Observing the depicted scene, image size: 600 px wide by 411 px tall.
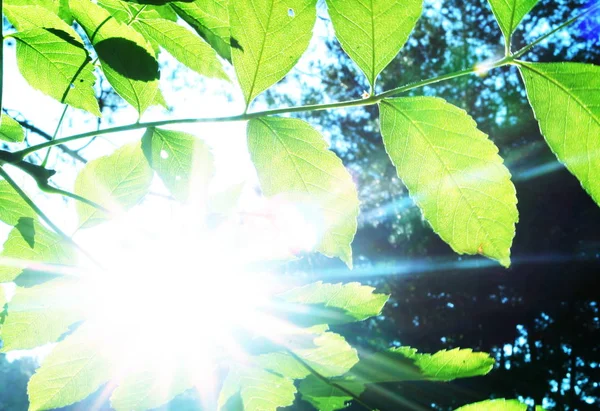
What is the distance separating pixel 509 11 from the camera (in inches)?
22.7

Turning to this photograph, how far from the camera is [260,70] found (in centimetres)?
59

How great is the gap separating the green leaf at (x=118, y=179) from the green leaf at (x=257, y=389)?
33 cm

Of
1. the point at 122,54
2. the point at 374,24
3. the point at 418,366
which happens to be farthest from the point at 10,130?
the point at 418,366

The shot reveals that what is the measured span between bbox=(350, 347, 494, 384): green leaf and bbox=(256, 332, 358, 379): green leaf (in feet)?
0.09

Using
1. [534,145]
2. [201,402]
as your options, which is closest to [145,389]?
[201,402]

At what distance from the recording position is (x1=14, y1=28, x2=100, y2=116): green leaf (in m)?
0.75

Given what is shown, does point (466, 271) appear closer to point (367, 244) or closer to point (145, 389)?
point (367, 244)

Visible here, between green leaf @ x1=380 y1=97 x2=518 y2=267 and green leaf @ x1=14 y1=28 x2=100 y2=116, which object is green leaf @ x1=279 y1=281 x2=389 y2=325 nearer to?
green leaf @ x1=380 y1=97 x2=518 y2=267

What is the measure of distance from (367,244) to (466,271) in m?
2.42

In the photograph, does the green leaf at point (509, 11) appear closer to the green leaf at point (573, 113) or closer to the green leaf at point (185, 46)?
the green leaf at point (573, 113)

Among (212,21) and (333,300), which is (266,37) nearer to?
(212,21)

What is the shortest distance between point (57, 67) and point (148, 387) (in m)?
0.53

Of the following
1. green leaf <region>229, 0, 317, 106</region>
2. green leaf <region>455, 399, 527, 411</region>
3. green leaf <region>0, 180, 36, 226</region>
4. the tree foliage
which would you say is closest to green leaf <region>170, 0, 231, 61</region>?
the tree foliage

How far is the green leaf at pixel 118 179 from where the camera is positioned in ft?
2.52
